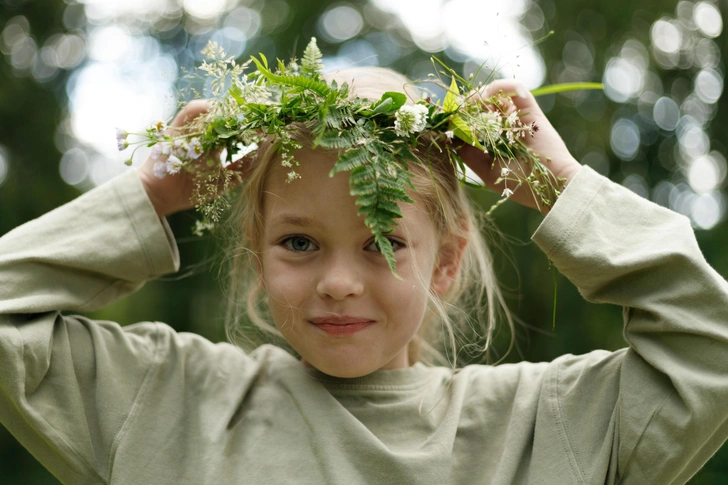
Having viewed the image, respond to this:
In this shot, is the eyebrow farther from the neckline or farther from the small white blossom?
the neckline

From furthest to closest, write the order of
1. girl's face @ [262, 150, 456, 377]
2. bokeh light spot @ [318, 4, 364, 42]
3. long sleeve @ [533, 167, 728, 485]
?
bokeh light spot @ [318, 4, 364, 42] → girl's face @ [262, 150, 456, 377] → long sleeve @ [533, 167, 728, 485]

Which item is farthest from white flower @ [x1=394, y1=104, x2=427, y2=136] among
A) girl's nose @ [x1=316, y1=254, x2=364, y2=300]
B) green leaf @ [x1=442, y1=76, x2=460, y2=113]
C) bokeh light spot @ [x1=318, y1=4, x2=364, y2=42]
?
bokeh light spot @ [x1=318, y1=4, x2=364, y2=42]

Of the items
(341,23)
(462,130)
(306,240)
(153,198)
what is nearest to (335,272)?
(306,240)

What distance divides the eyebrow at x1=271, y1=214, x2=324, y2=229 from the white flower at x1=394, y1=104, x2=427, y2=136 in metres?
0.29

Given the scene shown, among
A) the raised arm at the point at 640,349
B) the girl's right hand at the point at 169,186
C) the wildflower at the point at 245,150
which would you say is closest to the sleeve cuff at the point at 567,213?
the raised arm at the point at 640,349

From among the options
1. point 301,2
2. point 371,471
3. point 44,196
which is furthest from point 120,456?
point 301,2

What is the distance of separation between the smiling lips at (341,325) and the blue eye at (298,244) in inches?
7.1

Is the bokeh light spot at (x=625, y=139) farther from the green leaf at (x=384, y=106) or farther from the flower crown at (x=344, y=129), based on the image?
the green leaf at (x=384, y=106)

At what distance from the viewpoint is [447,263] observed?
6.63ft

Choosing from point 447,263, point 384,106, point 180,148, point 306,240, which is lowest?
point 447,263

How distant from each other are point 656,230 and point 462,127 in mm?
532

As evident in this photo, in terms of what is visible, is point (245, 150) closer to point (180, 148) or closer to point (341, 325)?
point (180, 148)

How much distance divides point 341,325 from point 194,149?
22.9 inches

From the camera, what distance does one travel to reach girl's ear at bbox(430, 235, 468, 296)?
199cm
